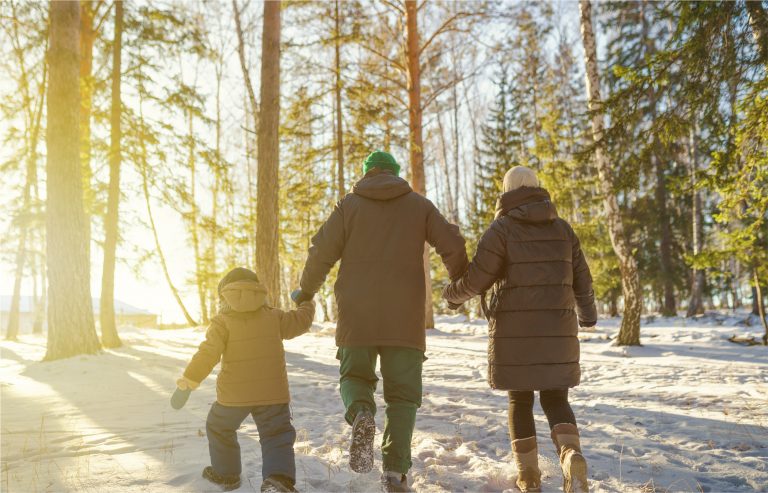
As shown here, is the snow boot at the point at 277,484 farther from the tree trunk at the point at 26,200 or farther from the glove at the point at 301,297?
the tree trunk at the point at 26,200

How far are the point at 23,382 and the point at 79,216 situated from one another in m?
3.14

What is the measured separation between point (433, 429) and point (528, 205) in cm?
258

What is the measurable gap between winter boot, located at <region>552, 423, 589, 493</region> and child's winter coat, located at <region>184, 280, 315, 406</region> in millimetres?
1694

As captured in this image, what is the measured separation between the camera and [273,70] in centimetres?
933

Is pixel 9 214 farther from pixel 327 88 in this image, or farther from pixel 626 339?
pixel 626 339

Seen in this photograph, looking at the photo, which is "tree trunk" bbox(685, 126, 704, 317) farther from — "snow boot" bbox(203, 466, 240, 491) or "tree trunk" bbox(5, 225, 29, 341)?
"tree trunk" bbox(5, 225, 29, 341)

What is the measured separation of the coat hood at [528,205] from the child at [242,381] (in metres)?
1.73

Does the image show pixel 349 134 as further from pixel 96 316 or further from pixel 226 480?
pixel 96 316

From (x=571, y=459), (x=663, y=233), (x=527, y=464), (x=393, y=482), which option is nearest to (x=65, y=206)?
(x=393, y=482)

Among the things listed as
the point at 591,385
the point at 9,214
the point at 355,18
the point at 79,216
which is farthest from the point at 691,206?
the point at 9,214

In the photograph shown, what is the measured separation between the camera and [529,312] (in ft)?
10.0

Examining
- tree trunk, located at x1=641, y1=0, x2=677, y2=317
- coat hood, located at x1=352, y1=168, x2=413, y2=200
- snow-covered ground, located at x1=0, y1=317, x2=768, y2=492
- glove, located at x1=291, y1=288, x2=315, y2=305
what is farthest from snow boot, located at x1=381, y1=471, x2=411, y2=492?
tree trunk, located at x1=641, y1=0, x2=677, y2=317

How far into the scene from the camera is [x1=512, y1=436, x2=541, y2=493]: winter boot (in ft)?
9.91

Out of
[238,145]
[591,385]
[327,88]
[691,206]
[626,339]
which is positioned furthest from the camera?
[238,145]
